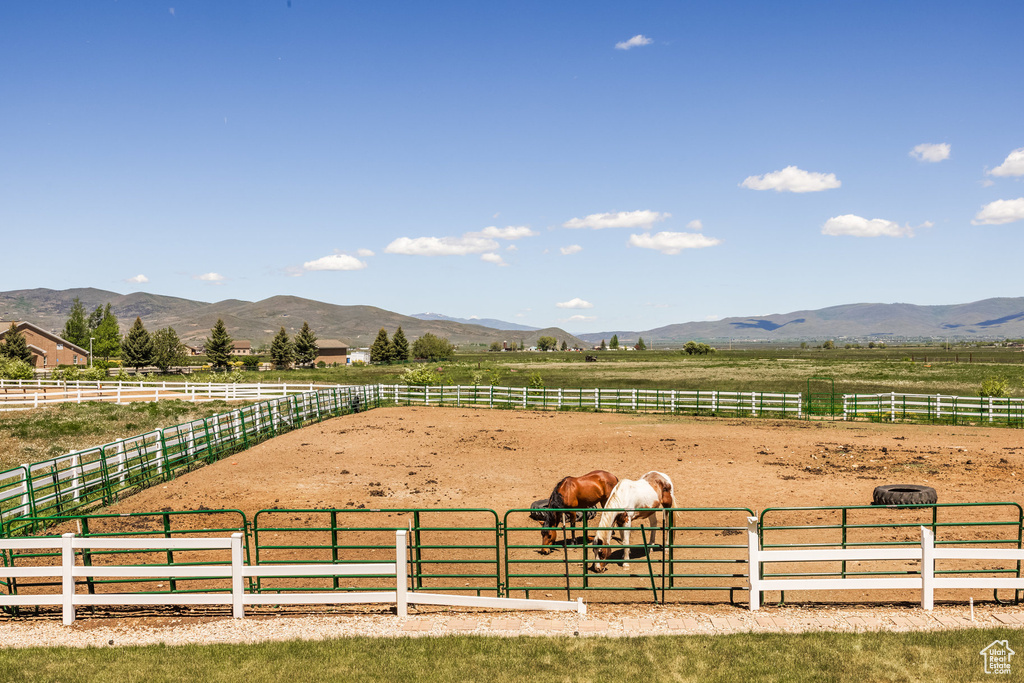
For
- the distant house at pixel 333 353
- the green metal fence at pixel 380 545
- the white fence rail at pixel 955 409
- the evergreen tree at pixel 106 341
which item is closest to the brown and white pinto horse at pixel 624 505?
the green metal fence at pixel 380 545

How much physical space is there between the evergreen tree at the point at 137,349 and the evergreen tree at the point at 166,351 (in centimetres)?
106

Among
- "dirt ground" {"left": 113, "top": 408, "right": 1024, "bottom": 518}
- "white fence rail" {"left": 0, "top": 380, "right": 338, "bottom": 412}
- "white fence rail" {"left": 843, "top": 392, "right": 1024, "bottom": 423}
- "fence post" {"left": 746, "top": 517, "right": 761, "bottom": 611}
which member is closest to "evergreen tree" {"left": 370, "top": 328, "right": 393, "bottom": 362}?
"white fence rail" {"left": 0, "top": 380, "right": 338, "bottom": 412}

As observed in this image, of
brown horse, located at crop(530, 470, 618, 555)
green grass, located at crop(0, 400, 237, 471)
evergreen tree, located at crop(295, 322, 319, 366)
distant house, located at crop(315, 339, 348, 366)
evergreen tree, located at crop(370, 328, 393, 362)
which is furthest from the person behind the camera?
distant house, located at crop(315, 339, 348, 366)

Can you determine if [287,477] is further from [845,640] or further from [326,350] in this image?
[326,350]

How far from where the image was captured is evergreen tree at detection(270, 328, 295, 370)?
321 feet

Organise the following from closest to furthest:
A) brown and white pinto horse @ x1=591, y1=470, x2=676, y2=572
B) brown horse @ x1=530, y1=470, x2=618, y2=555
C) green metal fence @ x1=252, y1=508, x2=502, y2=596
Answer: green metal fence @ x1=252, y1=508, x2=502, y2=596, brown and white pinto horse @ x1=591, y1=470, x2=676, y2=572, brown horse @ x1=530, y1=470, x2=618, y2=555

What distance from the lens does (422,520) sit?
14539 mm

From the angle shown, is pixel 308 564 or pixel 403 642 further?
pixel 308 564

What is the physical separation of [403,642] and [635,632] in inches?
116

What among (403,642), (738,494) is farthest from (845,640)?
(738,494)

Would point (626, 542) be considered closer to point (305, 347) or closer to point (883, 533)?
point (883, 533)

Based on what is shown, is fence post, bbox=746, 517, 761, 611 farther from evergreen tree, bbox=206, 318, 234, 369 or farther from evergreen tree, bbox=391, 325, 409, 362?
evergreen tree, bbox=391, 325, 409, 362

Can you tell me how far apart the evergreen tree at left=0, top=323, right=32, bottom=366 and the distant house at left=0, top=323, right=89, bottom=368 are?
323 centimetres

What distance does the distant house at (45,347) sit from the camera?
7756 centimetres
